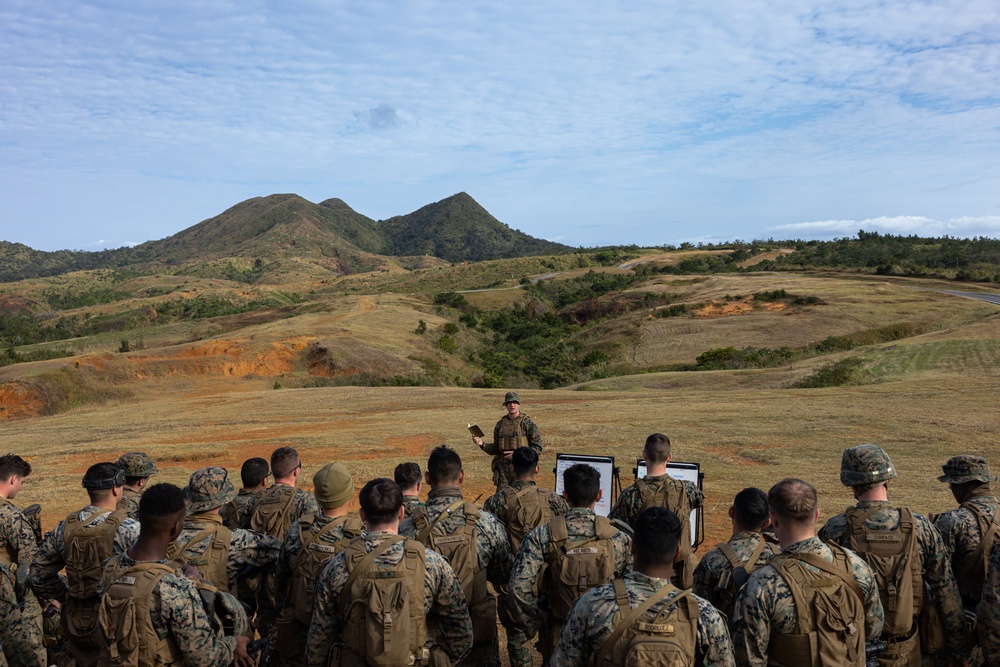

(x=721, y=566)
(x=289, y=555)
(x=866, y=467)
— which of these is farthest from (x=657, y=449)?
(x=289, y=555)

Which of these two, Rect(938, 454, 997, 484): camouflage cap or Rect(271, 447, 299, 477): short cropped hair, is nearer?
Rect(938, 454, 997, 484): camouflage cap

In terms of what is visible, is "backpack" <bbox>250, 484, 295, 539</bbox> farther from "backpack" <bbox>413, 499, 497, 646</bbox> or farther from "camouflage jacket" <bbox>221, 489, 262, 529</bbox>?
"backpack" <bbox>413, 499, 497, 646</bbox>

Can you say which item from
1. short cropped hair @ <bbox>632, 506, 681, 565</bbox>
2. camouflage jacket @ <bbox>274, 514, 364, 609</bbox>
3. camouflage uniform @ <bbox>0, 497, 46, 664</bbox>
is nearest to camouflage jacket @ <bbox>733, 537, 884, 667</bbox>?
short cropped hair @ <bbox>632, 506, 681, 565</bbox>

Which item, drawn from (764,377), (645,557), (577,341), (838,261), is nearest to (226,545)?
(645,557)

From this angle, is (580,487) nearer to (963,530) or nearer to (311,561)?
(311,561)

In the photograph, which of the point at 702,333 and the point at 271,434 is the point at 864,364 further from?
the point at 271,434

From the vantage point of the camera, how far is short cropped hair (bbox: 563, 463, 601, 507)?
200 inches

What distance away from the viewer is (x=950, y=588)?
5098mm

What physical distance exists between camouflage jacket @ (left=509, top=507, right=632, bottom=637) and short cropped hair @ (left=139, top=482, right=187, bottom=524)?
2278 mm

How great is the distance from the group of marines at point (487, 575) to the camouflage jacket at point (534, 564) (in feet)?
0.05

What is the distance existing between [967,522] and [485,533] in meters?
3.73

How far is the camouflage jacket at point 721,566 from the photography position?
4.66m

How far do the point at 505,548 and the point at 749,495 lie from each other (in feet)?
6.06

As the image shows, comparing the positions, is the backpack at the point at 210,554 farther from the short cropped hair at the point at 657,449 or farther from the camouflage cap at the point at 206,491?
the short cropped hair at the point at 657,449
